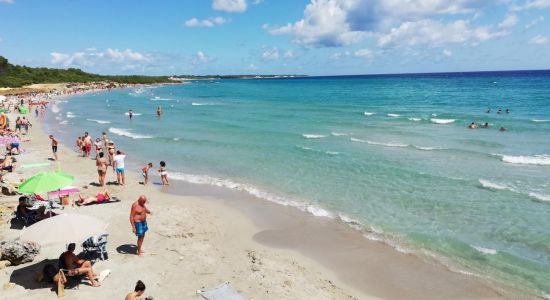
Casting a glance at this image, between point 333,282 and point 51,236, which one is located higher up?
point 51,236

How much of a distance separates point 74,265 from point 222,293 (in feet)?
10.4

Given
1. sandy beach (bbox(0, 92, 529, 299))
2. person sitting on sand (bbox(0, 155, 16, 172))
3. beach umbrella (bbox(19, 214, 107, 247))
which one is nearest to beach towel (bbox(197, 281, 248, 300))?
sandy beach (bbox(0, 92, 529, 299))

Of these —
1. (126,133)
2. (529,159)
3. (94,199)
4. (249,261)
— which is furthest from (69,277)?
(126,133)

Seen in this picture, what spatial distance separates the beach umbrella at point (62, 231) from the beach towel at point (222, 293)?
2598 millimetres

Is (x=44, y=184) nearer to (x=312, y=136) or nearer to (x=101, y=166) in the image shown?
(x=101, y=166)

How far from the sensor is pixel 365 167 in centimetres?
2031

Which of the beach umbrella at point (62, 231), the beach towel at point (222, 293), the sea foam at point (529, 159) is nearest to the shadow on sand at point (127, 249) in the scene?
the beach umbrella at point (62, 231)

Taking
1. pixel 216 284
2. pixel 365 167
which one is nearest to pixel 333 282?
pixel 216 284

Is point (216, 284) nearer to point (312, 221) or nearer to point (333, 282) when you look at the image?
point (333, 282)

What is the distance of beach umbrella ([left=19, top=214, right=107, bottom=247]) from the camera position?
8.23 m

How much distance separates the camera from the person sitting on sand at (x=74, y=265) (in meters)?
8.55

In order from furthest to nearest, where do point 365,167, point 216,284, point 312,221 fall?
point 365,167 < point 312,221 < point 216,284

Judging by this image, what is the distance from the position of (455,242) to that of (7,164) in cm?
1856

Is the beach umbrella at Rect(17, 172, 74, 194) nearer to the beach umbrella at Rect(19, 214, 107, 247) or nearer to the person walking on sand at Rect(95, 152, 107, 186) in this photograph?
the beach umbrella at Rect(19, 214, 107, 247)
